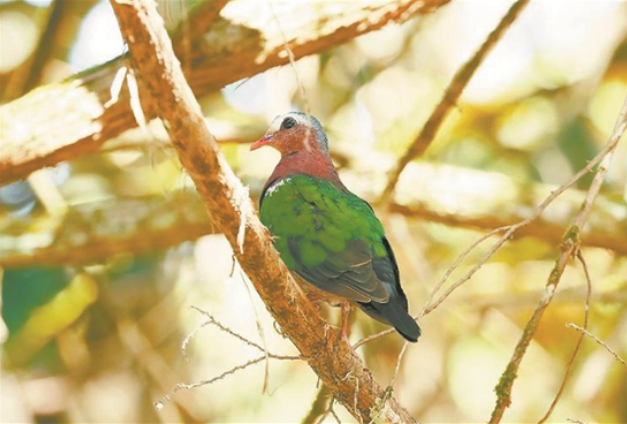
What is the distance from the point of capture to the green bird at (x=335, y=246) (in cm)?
409

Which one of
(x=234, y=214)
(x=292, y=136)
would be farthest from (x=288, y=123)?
(x=234, y=214)

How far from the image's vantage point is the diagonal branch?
256cm

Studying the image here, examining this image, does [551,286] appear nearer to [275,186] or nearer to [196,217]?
[275,186]

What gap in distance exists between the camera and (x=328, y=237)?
4309 millimetres

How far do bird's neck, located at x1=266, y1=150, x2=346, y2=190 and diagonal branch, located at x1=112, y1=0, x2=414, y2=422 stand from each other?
1248 millimetres

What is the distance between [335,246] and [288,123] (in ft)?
4.07

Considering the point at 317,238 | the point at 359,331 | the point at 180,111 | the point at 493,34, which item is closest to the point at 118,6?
the point at 180,111

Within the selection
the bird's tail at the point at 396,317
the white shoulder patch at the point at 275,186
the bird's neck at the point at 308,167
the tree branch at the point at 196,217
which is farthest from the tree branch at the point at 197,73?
the bird's tail at the point at 396,317

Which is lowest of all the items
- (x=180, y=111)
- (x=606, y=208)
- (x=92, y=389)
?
(x=92, y=389)

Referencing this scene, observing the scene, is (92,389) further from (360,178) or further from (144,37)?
(144,37)

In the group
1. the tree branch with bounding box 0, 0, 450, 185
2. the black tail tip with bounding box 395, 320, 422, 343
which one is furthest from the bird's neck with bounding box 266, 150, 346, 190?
the black tail tip with bounding box 395, 320, 422, 343

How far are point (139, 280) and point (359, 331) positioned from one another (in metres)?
1.64

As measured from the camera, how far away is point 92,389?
747 cm

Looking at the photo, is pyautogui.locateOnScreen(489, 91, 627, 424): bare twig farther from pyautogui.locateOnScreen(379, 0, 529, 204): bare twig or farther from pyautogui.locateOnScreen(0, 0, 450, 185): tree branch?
pyautogui.locateOnScreen(0, 0, 450, 185): tree branch
